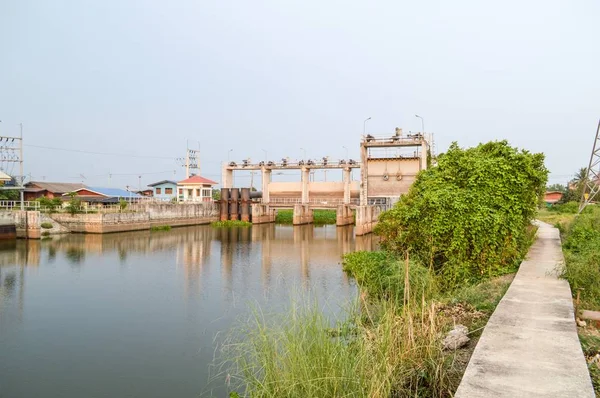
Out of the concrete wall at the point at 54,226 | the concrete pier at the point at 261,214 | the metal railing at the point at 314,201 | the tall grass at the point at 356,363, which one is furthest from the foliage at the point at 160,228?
the tall grass at the point at 356,363

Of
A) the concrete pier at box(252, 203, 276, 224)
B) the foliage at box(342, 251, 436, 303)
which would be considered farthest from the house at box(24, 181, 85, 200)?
the foliage at box(342, 251, 436, 303)

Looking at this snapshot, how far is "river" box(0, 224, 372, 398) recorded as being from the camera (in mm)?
8383

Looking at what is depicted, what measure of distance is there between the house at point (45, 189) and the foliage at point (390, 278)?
4287cm

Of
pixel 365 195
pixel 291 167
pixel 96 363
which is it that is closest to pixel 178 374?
pixel 96 363

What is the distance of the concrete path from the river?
226cm

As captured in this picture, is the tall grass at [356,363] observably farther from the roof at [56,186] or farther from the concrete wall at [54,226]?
the roof at [56,186]

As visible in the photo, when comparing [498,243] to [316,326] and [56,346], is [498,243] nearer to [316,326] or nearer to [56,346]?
[316,326]

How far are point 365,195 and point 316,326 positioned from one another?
109 feet

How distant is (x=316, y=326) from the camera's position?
5.32 metres

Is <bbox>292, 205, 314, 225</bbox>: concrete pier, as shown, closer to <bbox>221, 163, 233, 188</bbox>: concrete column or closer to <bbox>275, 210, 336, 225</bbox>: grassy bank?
<bbox>275, 210, 336, 225</bbox>: grassy bank

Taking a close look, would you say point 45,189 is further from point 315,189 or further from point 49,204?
point 315,189

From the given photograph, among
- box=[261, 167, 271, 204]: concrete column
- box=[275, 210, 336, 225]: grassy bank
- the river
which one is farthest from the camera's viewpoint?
box=[275, 210, 336, 225]: grassy bank

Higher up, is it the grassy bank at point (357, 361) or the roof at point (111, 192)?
the roof at point (111, 192)

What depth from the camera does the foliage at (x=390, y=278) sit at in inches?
356
